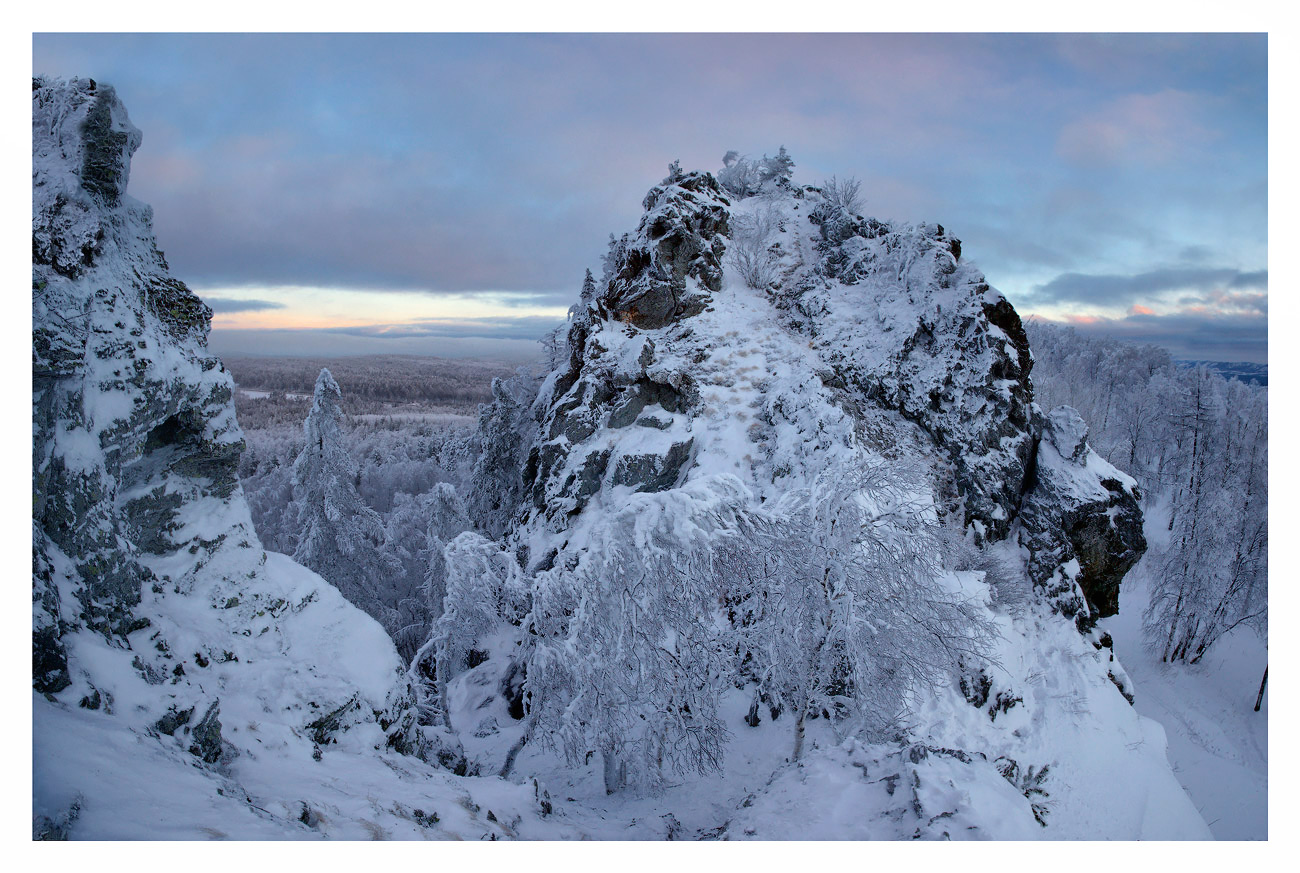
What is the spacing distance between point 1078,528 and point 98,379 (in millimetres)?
19899

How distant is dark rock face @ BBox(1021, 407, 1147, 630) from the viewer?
42.1 feet

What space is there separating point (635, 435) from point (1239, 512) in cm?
1668

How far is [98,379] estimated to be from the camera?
5.74 meters

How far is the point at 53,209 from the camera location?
18.2 feet

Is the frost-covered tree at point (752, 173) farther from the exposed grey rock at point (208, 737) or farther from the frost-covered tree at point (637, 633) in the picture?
the exposed grey rock at point (208, 737)

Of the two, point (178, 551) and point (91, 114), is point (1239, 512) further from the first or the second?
point (91, 114)

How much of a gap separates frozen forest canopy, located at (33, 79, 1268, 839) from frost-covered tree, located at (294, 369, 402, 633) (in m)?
0.11

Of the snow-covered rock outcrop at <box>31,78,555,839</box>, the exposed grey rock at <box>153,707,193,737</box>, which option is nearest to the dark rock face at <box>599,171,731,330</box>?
the snow-covered rock outcrop at <box>31,78,555,839</box>

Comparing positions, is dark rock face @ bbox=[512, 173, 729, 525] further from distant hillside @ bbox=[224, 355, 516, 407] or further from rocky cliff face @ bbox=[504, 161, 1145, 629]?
distant hillside @ bbox=[224, 355, 516, 407]

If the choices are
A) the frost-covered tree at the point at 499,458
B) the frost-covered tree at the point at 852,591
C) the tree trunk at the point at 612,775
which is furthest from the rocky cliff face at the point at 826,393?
the frost-covered tree at the point at 852,591

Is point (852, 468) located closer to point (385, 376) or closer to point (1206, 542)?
point (1206, 542)

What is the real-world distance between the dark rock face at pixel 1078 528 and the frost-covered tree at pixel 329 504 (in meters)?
19.7

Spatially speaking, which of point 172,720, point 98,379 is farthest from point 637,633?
point 98,379
